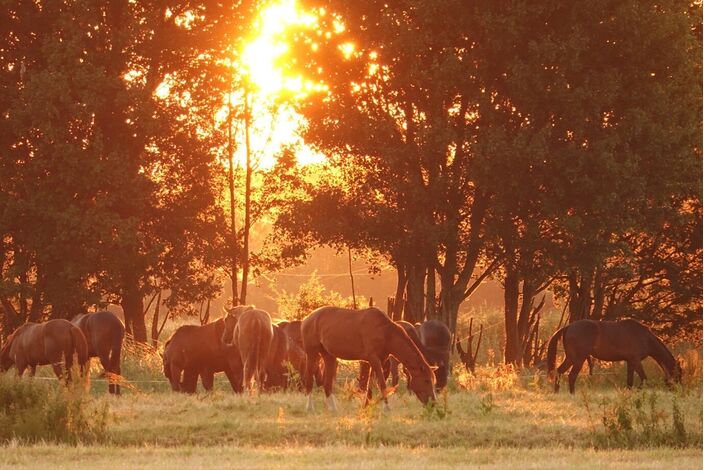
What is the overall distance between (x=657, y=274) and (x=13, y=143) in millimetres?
18661

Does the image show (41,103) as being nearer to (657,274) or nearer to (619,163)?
(619,163)

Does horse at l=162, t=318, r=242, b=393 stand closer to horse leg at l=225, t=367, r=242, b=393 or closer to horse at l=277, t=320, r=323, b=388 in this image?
horse leg at l=225, t=367, r=242, b=393

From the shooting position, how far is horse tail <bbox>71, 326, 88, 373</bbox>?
24.7m

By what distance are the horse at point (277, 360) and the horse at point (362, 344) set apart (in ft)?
13.3

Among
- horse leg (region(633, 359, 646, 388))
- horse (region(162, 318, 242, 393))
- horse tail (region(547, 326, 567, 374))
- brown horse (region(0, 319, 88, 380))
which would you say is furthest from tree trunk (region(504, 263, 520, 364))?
brown horse (region(0, 319, 88, 380))

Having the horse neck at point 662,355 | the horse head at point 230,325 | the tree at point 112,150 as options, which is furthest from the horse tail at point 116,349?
the horse neck at point 662,355

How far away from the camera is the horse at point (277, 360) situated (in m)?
26.0

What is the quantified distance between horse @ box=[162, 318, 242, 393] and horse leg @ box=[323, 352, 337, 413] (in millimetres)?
4570

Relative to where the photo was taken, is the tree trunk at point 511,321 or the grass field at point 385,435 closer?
the grass field at point 385,435

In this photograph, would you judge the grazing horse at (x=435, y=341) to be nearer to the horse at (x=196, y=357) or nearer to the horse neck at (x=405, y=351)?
the horse at (x=196, y=357)

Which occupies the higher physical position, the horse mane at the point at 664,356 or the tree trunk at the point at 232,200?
the tree trunk at the point at 232,200

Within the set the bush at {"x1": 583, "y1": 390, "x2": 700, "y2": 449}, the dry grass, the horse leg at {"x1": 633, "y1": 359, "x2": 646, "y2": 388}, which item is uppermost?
the horse leg at {"x1": 633, "y1": 359, "x2": 646, "y2": 388}

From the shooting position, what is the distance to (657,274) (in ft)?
124

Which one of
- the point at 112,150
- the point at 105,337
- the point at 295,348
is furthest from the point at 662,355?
the point at 112,150
